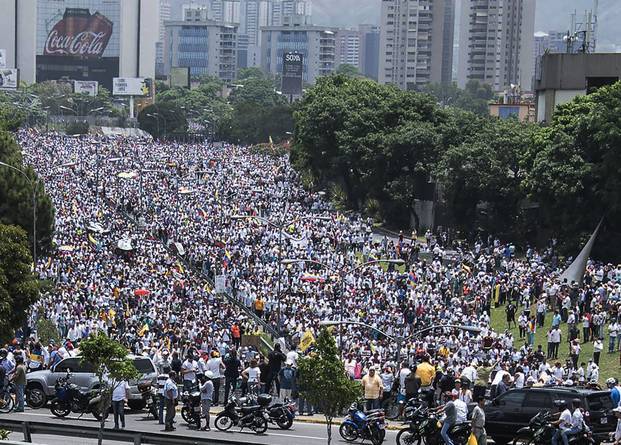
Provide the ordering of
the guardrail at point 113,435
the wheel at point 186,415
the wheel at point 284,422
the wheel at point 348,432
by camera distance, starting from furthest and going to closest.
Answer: the wheel at point 186,415 < the wheel at point 284,422 < the wheel at point 348,432 < the guardrail at point 113,435

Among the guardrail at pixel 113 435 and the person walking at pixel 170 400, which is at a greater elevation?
the guardrail at pixel 113 435

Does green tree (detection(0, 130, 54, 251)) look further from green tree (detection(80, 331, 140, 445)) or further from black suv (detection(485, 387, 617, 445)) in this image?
black suv (detection(485, 387, 617, 445))

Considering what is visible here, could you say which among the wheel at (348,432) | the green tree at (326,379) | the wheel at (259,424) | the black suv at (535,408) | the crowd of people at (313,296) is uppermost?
the green tree at (326,379)

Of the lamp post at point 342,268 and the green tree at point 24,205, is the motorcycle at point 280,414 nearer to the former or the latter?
the lamp post at point 342,268

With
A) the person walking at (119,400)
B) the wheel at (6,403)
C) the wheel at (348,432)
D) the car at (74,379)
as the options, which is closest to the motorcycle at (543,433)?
the wheel at (348,432)

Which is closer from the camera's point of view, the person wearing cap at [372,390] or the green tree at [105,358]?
the green tree at [105,358]

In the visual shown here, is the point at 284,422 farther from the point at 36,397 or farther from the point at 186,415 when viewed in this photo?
the point at 36,397

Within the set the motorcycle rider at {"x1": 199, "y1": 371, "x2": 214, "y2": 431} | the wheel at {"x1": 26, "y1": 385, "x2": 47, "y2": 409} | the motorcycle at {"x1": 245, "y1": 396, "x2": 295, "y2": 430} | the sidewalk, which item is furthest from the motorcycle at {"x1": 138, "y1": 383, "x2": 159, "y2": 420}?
the wheel at {"x1": 26, "y1": 385, "x2": 47, "y2": 409}
